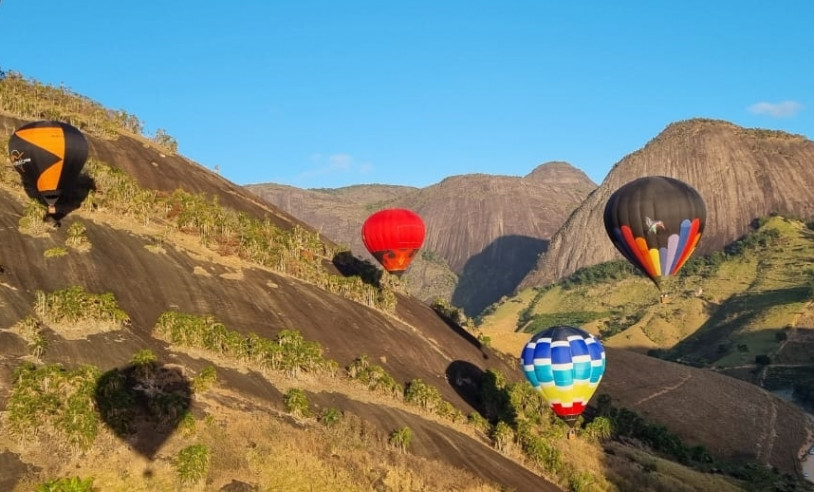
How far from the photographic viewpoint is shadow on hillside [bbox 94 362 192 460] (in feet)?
89.6

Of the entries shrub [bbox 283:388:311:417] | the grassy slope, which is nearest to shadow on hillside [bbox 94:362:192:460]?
shrub [bbox 283:388:311:417]

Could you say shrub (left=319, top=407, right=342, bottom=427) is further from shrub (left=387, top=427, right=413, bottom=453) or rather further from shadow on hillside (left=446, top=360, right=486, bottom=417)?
shadow on hillside (left=446, top=360, right=486, bottom=417)

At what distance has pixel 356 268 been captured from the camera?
228 feet

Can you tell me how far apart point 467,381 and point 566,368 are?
39.2 ft

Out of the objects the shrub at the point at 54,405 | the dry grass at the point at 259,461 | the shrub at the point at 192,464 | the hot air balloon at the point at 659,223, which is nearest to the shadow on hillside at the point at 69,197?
the shrub at the point at 54,405

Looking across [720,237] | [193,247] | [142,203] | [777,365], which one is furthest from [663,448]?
[720,237]

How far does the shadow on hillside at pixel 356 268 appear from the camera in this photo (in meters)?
66.8

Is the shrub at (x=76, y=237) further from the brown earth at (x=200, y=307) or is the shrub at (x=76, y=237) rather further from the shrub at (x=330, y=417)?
the shrub at (x=330, y=417)

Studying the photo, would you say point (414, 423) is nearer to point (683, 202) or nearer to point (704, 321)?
point (683, 202)

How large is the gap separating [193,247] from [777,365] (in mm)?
98464

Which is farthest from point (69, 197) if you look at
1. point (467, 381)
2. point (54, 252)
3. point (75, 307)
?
point (467, 381)

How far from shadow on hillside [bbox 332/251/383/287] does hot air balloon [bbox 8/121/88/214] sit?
2817 cm

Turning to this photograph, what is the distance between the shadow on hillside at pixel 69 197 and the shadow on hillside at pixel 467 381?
29.6 m

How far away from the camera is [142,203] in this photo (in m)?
54.6
